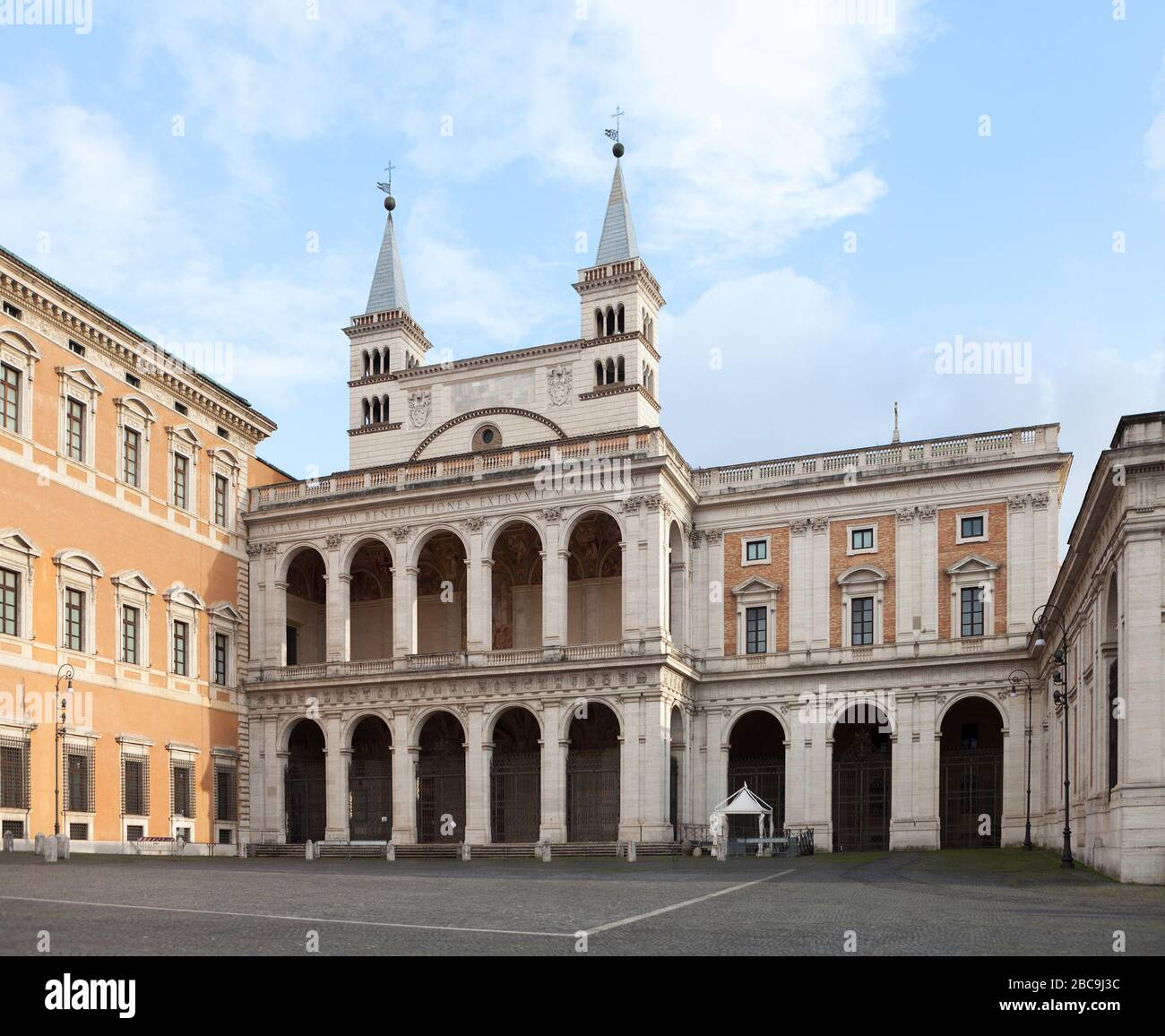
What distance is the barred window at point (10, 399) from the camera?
121ft

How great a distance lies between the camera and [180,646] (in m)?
44.7

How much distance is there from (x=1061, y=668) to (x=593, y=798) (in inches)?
664

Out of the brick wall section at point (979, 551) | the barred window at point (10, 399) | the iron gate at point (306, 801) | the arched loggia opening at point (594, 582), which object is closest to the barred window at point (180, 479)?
the barred window at point (10, 399)

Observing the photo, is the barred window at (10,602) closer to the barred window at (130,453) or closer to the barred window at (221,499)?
the barred window at (130,453)

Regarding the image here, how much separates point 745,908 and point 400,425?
137 ft

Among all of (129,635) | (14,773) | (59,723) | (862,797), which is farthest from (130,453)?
(862,797)

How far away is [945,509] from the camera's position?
44.5 meters

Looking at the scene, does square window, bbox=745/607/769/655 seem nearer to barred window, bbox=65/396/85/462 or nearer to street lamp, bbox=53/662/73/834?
street lamp, bbox=53/662/73/834

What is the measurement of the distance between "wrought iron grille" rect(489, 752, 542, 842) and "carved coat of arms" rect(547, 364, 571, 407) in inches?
602

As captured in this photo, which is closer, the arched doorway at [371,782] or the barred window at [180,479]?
the barred window at [180,479]

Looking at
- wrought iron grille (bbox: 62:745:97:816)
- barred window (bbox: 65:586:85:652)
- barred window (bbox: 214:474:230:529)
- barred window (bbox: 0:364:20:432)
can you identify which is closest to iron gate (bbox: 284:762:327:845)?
barred window (bbox: 214:474:230:529)

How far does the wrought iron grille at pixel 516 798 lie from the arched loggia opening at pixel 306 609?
9426 mm
